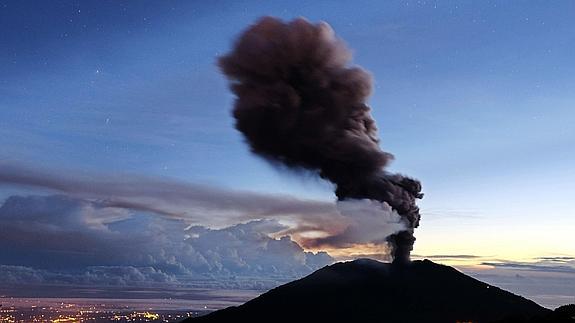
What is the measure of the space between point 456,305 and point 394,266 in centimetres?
2045

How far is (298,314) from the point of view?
199 metres

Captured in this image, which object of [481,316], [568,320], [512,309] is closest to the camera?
[568,320]

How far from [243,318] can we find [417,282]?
5296cm

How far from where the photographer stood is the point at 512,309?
188 m

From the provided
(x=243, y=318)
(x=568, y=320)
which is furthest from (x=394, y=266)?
(x=568, y=320)

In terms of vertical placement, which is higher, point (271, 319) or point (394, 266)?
point (394, 266)

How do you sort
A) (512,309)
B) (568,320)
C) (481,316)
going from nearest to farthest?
(568,320)
(481,316)
(512,309)

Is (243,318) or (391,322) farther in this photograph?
(243,318)

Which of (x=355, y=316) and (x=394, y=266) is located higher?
(x=394, y=266)

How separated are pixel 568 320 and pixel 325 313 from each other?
303 ft

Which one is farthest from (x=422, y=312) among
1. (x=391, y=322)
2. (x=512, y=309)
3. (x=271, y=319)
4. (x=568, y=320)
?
(x=568, y=320)

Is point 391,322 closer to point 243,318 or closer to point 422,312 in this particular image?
point 422,312

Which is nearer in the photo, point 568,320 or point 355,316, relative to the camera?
point 568,320

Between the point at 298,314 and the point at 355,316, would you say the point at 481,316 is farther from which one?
the point at 298,314
